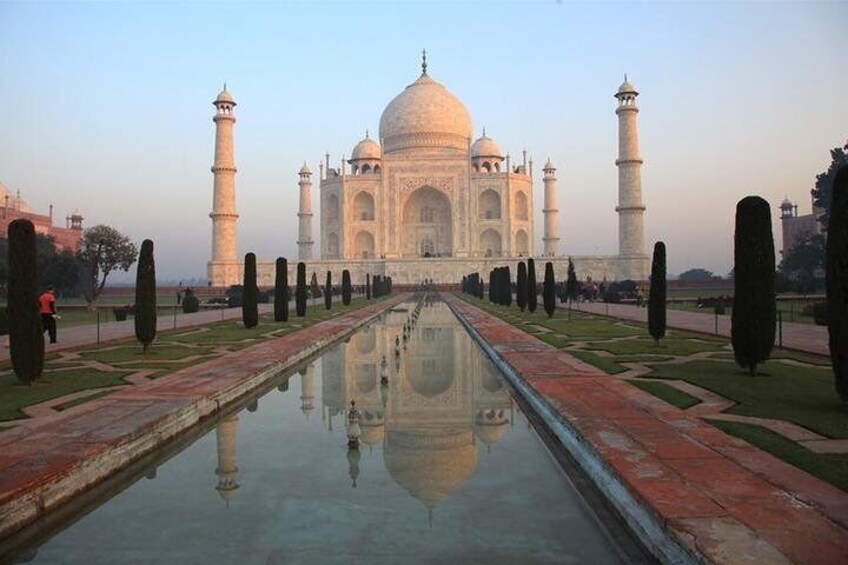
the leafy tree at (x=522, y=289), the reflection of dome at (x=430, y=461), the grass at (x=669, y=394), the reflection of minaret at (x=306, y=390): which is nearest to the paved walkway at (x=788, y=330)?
the grass at (x=669, y=394)

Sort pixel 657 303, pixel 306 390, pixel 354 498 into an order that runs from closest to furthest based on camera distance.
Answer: pixel 354 498
pixel 306 390
pixel 657 303

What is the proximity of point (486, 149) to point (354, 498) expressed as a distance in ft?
150

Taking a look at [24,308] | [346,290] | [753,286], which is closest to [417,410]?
[753,286]

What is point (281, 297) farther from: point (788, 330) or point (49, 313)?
point (788, 330)

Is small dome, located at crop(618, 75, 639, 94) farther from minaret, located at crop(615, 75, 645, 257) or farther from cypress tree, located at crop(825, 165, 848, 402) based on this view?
cypress tree, located at crop(825, 165, 848, 402)

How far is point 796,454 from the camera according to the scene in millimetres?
3660

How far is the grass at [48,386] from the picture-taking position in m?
5.45

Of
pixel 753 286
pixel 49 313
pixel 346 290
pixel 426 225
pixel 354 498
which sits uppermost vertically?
pixel 426 225

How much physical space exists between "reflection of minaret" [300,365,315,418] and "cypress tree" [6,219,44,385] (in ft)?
8.11

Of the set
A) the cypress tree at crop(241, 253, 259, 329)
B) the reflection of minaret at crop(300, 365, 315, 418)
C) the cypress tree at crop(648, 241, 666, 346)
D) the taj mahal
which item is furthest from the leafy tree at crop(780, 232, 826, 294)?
the reflection of minaret at crop(300, 365, 315, 418)

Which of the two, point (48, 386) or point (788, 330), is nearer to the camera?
point (48, 386)

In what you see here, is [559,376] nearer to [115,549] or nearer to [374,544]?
[374,544]

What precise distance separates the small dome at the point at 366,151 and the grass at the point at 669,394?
4192 centimetres

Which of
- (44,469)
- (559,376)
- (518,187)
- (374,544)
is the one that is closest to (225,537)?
(374,544)
